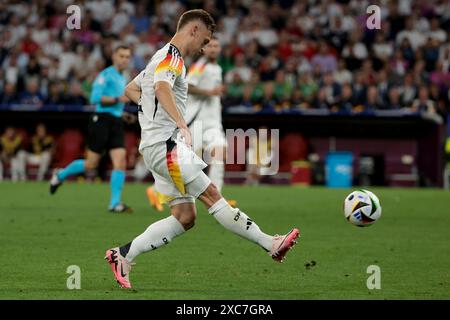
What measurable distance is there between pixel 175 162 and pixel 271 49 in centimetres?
2017

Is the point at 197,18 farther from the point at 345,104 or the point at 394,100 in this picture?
the point at 394,100

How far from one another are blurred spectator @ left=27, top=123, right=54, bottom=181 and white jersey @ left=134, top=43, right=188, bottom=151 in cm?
1794

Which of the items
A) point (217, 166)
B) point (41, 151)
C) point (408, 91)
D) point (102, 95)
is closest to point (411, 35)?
point (408, 91)

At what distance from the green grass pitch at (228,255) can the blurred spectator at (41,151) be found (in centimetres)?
833

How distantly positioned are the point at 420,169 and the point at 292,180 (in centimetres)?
322

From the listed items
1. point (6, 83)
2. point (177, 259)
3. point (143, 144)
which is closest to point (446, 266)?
point (177, 259)

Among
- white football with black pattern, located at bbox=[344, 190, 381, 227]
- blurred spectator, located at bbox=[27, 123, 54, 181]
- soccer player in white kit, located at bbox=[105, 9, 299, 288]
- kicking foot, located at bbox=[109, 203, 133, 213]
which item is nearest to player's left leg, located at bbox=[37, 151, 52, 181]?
blurred spectator, located at bbox=[27, 123, 54, 181]

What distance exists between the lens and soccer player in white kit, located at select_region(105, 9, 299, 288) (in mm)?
8062

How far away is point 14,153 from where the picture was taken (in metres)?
26.0

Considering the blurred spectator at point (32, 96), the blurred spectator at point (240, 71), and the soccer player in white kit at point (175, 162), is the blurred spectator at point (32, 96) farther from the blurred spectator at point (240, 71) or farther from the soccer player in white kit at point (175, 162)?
the soccer player in white kit at point (175, 162)

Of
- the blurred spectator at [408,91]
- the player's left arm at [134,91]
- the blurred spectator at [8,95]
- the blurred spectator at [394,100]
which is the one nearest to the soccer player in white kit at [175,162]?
the player's left arm at [134,91]

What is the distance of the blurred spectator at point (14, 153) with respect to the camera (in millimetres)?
26000

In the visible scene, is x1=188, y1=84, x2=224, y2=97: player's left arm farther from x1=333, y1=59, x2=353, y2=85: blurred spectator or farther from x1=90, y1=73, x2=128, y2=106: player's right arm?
x1=333, y1=59, x2=353, y2=85: blurred spectator

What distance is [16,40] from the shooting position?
2880 cm
